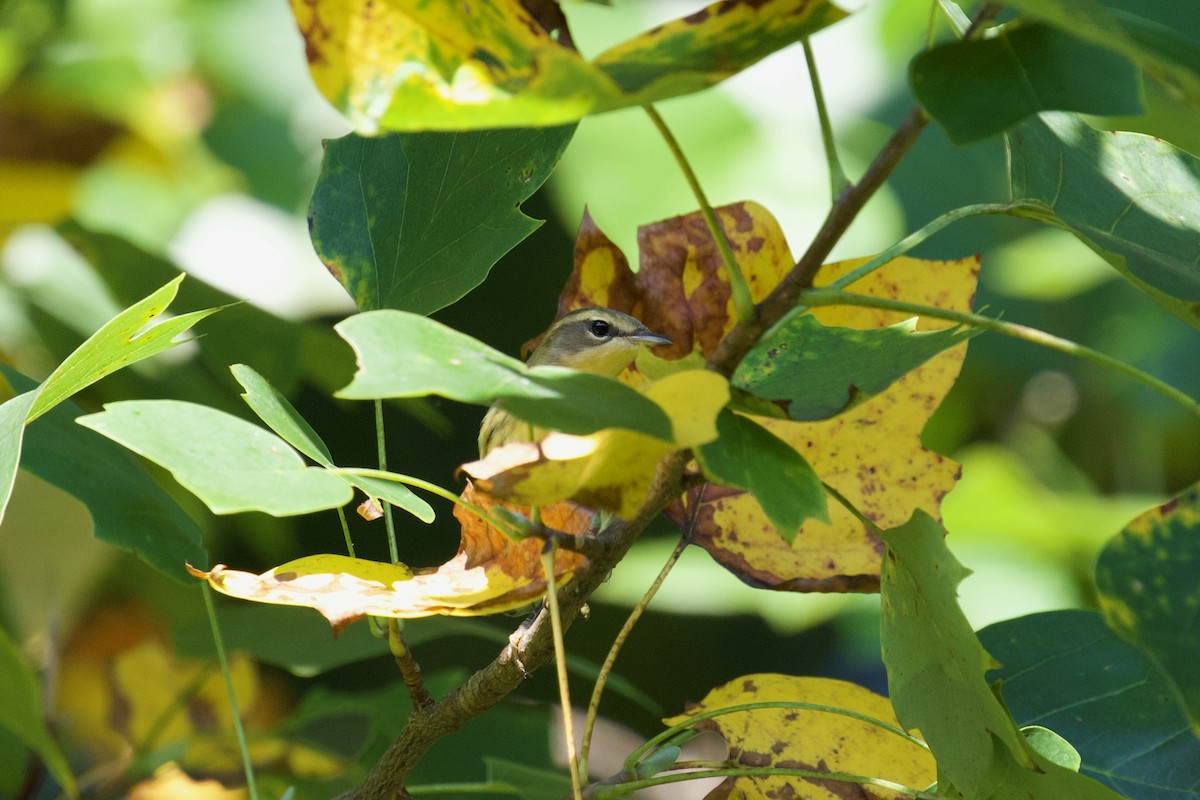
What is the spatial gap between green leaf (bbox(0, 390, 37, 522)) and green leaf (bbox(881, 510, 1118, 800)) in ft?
1.33

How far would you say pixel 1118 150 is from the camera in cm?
64

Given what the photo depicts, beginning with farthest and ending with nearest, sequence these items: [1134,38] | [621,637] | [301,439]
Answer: [621,637]
[301,439]
[1134,38]

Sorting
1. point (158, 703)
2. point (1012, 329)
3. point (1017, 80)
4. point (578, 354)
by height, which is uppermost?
point (1017, 80)

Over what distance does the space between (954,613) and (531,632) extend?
0.66ft

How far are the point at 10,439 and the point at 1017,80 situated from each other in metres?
0.46

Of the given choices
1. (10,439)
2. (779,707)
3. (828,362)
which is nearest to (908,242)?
(828,362)

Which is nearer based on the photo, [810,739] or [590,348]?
[810,739]

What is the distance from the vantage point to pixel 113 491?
2.28 ft

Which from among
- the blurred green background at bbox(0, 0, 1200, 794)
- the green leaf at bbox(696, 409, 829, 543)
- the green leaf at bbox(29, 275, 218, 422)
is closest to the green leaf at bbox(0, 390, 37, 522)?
the green leaf at bbox(29, 275, 218, 422)

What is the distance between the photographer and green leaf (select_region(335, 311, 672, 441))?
43 centimetres

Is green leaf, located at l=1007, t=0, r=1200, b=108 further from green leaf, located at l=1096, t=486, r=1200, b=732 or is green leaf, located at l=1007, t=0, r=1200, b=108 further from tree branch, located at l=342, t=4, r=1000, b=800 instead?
green leaf, located at l=1096, t=486, r=1200, b=732

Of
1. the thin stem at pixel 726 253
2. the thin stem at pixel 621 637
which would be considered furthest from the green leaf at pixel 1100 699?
the thin stem at pixel 726 253

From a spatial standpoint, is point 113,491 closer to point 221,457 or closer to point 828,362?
point 221,457

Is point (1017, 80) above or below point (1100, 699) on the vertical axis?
above
